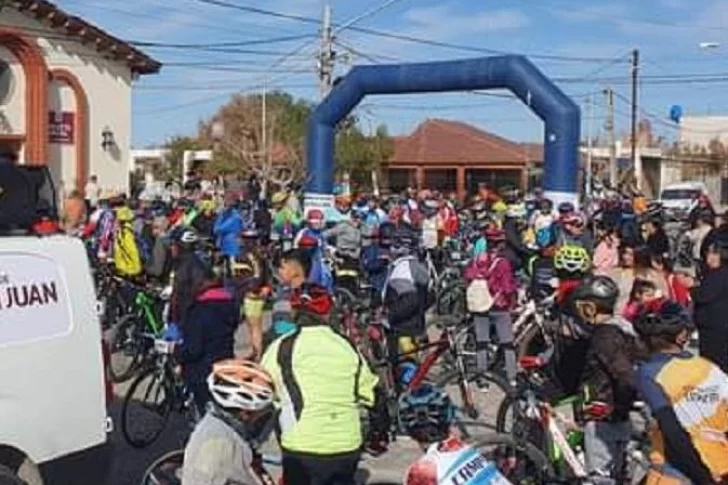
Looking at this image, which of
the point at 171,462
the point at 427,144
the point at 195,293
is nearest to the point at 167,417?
the point at 195,293

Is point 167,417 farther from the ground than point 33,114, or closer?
closer

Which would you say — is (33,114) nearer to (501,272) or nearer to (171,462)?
(501,272)

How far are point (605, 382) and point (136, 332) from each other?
6.31 metres

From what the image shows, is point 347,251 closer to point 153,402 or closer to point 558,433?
point 153,402

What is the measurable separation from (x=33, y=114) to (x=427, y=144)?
40.0m

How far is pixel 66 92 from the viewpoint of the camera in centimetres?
3177

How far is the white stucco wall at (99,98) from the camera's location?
3141 centimetres

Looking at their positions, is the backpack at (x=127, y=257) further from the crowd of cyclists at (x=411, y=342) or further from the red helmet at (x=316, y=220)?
the red helmet at (x=316, y=220)

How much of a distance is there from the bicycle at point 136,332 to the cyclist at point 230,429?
6.36 metres

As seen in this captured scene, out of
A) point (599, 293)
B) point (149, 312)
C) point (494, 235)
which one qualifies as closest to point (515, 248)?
point (494, 235)

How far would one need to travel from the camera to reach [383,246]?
15.1 m

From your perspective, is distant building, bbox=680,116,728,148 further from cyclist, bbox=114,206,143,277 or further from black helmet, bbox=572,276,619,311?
black helmet, bbox=572,276,619,311

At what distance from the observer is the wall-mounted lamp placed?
107 ft

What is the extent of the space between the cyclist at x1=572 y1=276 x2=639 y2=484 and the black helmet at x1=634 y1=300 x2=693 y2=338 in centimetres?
89
